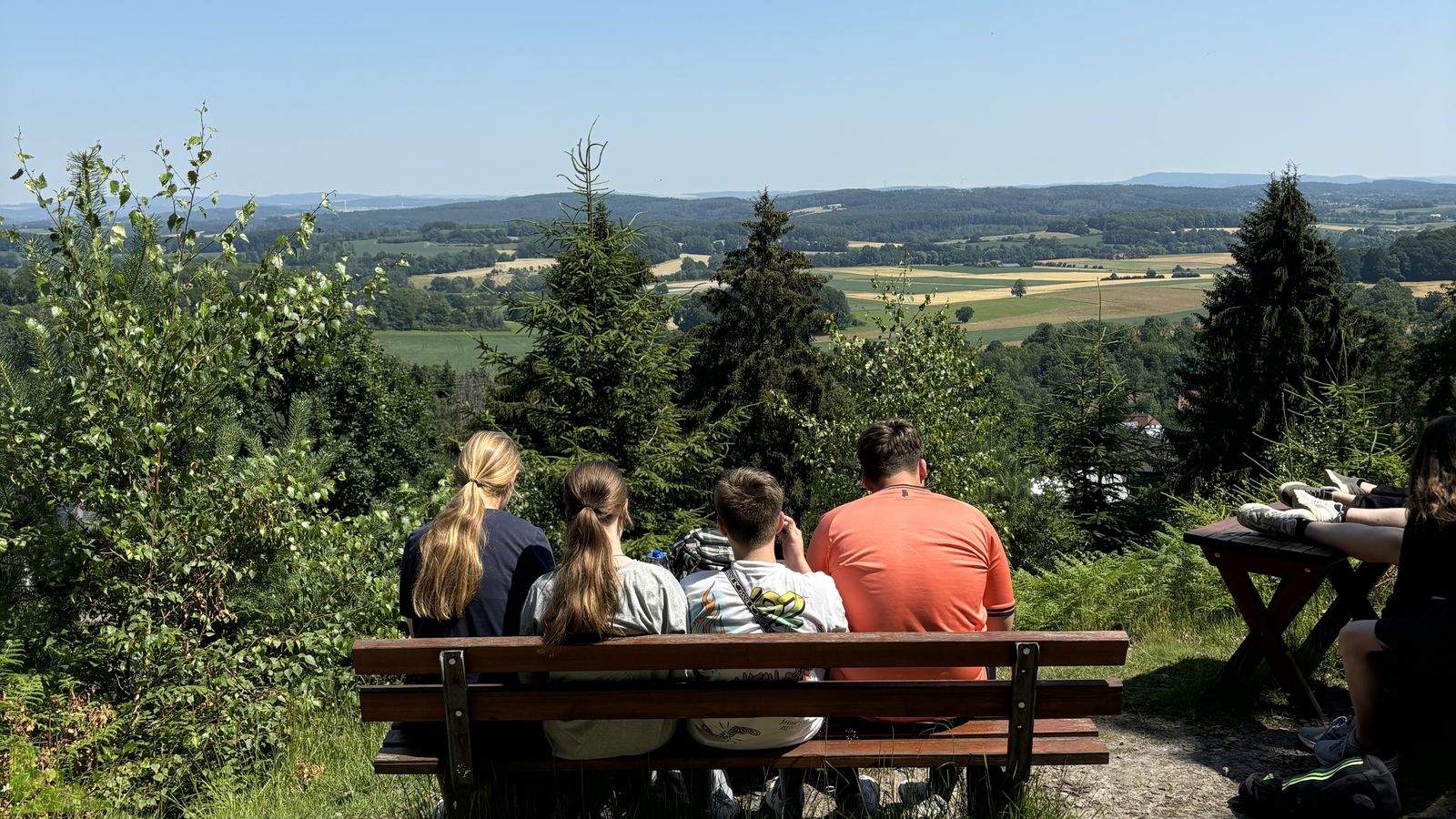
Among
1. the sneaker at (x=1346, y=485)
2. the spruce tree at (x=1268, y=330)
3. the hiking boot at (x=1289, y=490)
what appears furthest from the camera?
the spruce tree at (x=1268, y=330)

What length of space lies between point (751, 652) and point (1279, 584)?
276 centimetres

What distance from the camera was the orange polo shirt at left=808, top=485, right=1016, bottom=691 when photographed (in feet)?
11.6

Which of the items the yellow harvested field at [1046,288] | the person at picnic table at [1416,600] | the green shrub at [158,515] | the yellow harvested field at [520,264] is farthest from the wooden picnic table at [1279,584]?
the yellow harvested field at [520,264]

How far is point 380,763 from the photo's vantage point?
343 centimetres

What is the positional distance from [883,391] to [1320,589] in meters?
10.2

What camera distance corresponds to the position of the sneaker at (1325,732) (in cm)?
396

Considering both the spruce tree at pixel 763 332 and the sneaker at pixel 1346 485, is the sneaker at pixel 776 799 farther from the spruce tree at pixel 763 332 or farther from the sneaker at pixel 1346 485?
the spruce tree at pixel 763 332

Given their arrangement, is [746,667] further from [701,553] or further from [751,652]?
[701,553]

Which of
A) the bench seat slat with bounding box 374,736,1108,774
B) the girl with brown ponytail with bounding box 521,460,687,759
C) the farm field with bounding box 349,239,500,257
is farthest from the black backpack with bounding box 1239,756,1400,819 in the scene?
the farm field with bounding box 349,239,500,257

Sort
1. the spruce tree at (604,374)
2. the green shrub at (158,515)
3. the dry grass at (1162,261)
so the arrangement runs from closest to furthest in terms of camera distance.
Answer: the green shrub at (158,515) → the spruce tree at (604,374) → the dry grass at (1162,261)

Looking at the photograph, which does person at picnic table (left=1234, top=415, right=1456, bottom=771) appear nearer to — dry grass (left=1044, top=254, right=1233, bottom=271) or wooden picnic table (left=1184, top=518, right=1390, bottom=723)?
wooden picnic table (left=1184, top=518, right=1390, bottom=723)

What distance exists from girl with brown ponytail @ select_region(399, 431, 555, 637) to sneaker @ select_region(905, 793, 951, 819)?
4.91 ft

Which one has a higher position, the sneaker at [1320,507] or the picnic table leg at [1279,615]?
the sneaker at [1320,507]

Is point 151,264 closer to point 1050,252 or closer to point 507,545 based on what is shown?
point 507,545
